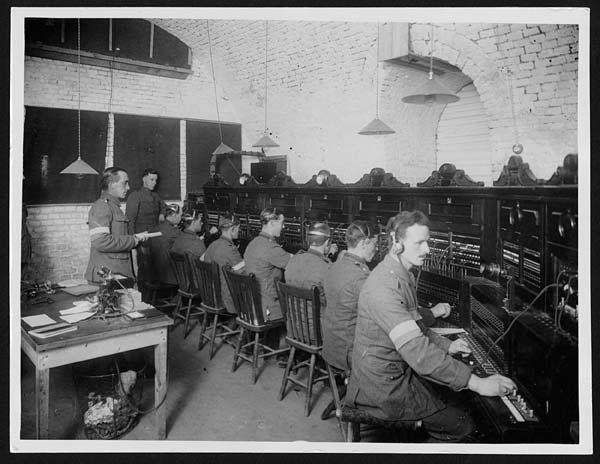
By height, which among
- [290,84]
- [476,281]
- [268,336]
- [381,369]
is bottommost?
[268,336]

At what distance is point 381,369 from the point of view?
232 centimetres

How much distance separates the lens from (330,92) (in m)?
6.48

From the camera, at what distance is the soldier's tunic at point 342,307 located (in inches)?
119

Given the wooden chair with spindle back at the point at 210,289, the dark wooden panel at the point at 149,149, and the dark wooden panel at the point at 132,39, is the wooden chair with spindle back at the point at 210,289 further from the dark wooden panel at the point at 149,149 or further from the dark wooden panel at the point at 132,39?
the dark wooden panel at the point at 132,39

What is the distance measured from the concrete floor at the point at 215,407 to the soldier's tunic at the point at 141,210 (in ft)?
9.11

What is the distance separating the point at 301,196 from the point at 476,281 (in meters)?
3.29

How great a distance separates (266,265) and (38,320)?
192 cm

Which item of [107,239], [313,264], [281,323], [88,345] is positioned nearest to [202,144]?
[107,239]

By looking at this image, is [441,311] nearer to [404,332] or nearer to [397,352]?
[397,352]

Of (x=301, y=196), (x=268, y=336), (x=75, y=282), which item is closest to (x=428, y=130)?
(x=301, y=196)

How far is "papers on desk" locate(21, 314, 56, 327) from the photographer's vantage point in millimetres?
2768

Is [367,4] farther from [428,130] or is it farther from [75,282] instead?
[428,130]

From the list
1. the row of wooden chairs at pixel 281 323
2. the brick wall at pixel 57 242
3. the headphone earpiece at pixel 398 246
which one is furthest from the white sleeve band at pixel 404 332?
the brick wall at pixel 57 242

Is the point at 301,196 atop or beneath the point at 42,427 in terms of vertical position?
atop
